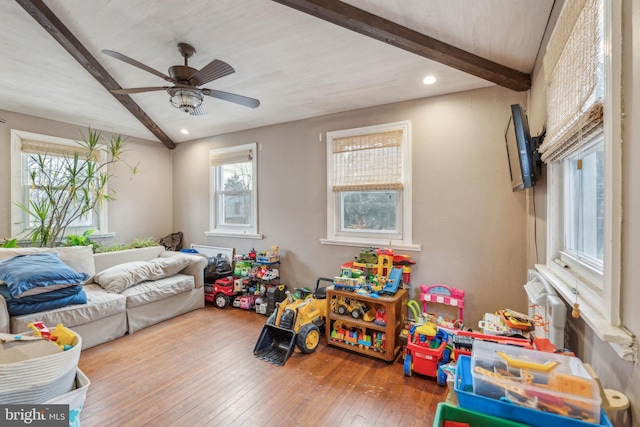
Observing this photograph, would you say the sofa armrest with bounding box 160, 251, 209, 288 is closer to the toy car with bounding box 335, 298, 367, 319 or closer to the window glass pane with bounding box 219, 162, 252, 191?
the window glass pane with bounding box 219, 162, 252, 191

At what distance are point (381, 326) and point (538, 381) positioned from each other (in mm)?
1666

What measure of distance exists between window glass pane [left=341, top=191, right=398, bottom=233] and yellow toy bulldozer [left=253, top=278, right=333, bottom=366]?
113cm

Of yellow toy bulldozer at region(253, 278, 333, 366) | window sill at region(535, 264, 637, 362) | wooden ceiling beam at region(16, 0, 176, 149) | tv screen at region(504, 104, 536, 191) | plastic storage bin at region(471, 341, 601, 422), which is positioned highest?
wooden ceiling beam at region(16, 0, 176, 149)

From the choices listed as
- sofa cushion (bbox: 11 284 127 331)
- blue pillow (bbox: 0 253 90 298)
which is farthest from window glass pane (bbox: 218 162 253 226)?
blue pillow (bbox: 0 253 90 298)

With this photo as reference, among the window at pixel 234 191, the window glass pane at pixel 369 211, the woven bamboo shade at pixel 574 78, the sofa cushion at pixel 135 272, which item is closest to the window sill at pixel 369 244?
the window glass pane at pixel 369 211

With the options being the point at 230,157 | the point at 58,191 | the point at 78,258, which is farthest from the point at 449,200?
the point at 58,191

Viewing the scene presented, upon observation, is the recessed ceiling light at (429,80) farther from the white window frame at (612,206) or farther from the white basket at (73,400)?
the white basket at (73,400)

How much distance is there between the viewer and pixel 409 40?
207cm

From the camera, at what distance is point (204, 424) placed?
174cm

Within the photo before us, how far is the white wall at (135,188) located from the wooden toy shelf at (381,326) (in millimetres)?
3688

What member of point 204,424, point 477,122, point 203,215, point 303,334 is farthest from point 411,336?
point 203,215

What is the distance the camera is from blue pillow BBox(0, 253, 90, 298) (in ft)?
7.50

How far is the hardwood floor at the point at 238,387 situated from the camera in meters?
1.80

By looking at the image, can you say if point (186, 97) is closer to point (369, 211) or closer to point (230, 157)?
point (230, 157)
